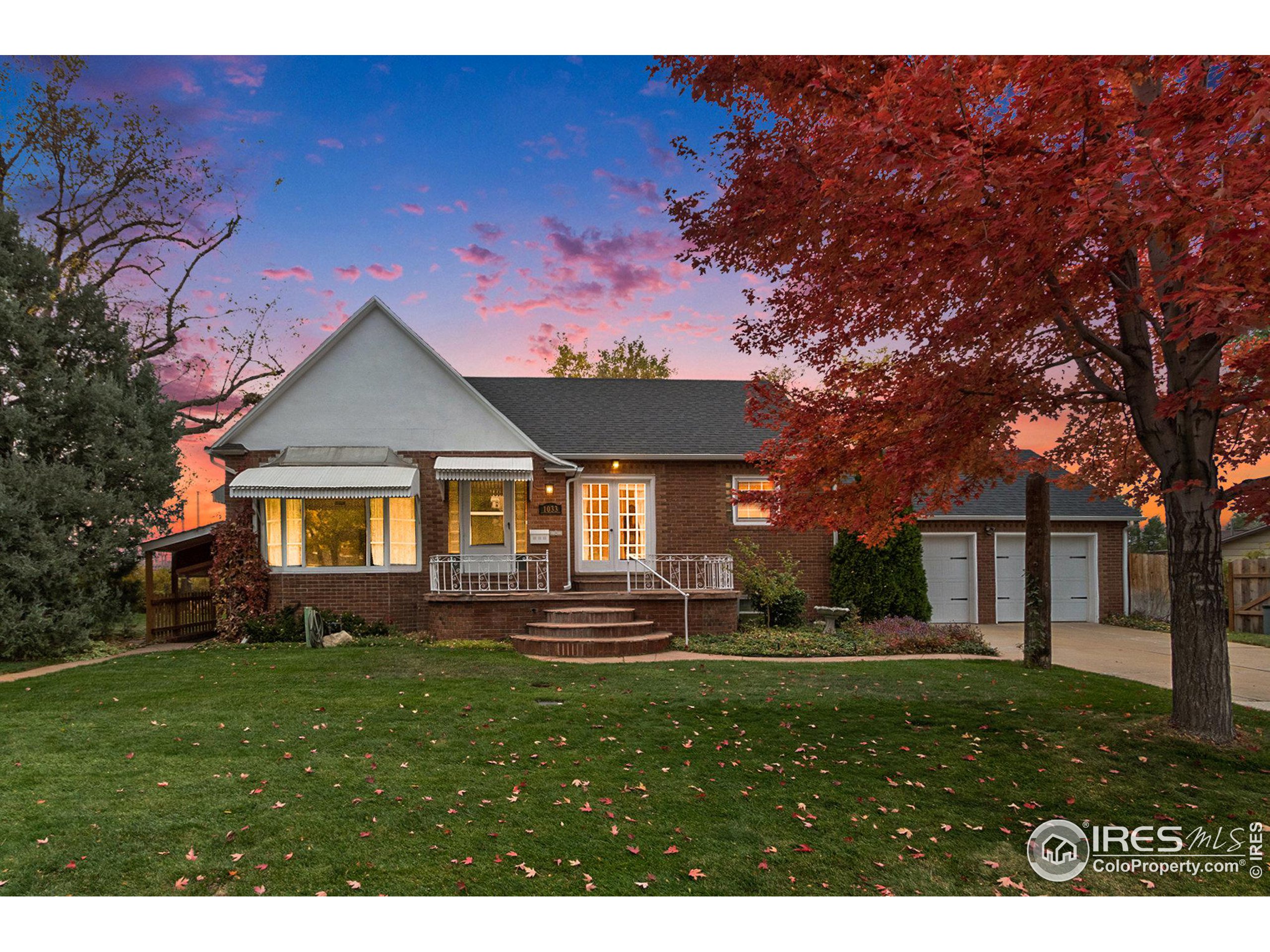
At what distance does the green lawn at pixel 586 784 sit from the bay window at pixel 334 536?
4.55 meters

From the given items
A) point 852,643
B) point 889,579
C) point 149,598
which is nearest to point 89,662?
point 149,598

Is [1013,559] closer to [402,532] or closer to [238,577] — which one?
[402,532]

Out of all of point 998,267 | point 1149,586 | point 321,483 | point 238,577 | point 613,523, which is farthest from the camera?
point 1149,586

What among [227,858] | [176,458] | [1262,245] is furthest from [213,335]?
[1262,245]

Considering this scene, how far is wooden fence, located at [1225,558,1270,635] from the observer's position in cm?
1603

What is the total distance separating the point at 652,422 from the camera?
16.9 metres

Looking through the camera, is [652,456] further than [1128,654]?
Yes

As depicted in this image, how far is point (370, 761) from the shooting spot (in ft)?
19.7

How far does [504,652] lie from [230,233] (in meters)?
13.6

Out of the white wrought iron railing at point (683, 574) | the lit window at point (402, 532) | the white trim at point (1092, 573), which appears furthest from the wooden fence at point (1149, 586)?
the lit window at point (402, 532)

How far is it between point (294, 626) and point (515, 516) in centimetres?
470

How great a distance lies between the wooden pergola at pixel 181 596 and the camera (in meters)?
13.7

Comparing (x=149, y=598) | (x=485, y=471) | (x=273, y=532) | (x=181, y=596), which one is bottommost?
(x=181, y=596)

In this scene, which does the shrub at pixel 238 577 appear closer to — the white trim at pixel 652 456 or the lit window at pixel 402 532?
the lit window at pixel 402 532
